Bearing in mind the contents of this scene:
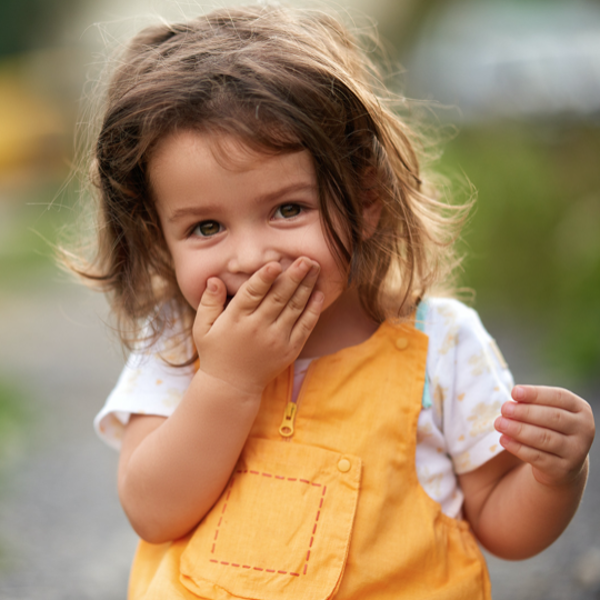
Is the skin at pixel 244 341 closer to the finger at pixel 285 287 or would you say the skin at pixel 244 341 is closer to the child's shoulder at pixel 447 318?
the finger at pixel 285 287

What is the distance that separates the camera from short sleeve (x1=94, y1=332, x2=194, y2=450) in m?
1.57

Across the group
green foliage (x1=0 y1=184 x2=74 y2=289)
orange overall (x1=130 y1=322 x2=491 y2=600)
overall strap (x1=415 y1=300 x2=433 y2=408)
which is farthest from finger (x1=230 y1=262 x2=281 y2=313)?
green foliage (x1=0 y1=184 x2=74 y2=289)

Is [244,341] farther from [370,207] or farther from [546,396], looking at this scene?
[546,396]

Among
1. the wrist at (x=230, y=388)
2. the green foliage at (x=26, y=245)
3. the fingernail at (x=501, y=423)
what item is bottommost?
the green foliage at (x=26, y=245)

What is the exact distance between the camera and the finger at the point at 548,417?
130 centimetres

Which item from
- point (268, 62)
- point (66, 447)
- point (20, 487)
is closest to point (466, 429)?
point (268, 62)

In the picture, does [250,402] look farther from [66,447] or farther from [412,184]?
[66,447]

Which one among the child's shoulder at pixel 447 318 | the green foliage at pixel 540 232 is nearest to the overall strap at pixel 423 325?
the child's shoulder at pixel 447 318

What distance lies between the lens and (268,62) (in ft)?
4.54

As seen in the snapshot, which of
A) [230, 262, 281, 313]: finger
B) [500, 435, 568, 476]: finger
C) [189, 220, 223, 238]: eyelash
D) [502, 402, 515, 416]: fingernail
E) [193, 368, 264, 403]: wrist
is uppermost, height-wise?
[189, 220, 223, 238]: eyelash

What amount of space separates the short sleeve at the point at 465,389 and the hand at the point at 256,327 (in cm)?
33

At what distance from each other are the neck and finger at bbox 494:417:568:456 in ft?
1.31

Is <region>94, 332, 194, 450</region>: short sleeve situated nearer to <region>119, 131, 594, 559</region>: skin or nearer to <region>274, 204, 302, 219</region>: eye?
<region>119, 131, 594, 559</region>: skin

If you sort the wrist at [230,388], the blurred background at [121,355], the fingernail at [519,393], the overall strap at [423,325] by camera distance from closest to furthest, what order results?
the fingernail at [519,393] → the wrist at [230,388] → the overall strap at [423,325] → the blurred background at [121,355]
